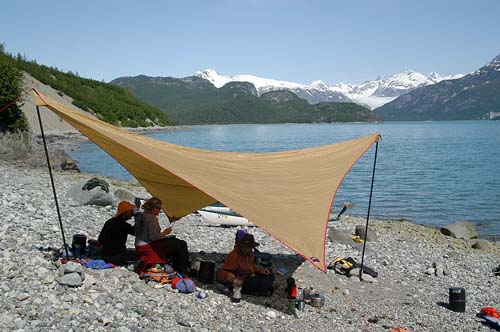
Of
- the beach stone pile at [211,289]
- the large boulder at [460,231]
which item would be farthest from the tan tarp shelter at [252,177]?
the large boulder at [460,231]

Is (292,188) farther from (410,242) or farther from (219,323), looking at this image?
Answer: (410,242)

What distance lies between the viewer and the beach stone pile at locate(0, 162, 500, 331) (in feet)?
21.5

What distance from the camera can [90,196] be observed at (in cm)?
1469

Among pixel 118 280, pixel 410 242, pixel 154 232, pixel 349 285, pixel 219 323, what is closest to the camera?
pixel 219 323

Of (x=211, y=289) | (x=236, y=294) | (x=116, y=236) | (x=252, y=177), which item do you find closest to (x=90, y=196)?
(x=116, y=236)

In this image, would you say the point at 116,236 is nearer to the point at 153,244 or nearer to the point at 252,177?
the point at 153,244

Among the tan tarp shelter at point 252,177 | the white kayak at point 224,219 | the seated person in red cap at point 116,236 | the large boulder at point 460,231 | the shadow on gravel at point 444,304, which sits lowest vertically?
the large boulder at point 460,231

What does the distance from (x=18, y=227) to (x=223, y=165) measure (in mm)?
4367

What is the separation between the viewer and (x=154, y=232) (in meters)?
8.52

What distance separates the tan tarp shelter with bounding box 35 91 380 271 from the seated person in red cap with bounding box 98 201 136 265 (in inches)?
42.3

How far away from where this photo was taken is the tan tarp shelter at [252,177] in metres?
7.93

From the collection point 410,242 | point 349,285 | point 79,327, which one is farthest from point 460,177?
point 79,327

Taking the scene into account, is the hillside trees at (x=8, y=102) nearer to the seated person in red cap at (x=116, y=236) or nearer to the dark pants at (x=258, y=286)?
the seated person in red cap at (x=116, y=236)

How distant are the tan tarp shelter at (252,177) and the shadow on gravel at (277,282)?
3.72 ft
